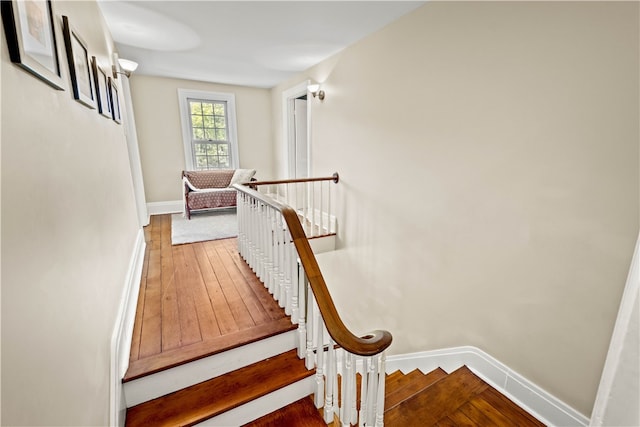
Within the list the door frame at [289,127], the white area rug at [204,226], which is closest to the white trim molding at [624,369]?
the white area rug at [204,226]

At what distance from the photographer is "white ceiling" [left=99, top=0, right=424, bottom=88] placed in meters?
2.35

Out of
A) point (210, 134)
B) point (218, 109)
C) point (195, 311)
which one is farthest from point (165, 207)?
point (195, 311)

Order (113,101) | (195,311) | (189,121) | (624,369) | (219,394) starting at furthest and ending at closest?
(189,121) → (113,101) → (195,311) → (219,394) → (624,369)

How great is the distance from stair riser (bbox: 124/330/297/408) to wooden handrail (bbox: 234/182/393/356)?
2.20 feet

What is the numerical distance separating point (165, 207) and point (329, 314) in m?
4.83

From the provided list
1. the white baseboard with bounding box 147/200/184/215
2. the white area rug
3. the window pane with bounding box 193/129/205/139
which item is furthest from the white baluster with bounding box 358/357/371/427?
the window pane with bounding box 193/129/205/139

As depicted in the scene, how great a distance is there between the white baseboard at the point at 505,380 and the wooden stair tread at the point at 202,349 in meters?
1.28

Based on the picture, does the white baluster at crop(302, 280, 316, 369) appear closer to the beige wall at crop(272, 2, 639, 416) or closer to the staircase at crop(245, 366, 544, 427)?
the staircase at crop(245, 366, 544, 427)

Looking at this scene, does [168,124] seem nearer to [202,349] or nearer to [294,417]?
[202,349]

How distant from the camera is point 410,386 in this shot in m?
2.05

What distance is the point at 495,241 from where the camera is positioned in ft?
6.10

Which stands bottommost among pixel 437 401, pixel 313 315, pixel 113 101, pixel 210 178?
pixel 437 401

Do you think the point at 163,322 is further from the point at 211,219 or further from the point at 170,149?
the point at 170,149

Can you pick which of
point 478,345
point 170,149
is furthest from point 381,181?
point 170,149
